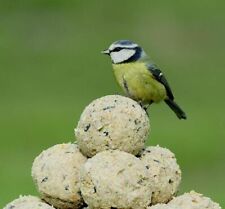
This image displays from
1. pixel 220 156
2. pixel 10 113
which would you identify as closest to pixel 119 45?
pixel 220 156

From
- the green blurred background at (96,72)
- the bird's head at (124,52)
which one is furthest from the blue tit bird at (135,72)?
the green blurred background at (96,72)

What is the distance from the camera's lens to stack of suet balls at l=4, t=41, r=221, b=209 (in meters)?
4.93

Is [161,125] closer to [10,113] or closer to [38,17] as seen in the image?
[10,113]

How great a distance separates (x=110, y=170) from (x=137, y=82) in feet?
3.20

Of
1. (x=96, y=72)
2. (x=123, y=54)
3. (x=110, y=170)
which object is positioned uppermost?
(x=123, y=54)

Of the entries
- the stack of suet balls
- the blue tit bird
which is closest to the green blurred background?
the blue tit bird

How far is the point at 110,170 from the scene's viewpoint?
16.2 ft

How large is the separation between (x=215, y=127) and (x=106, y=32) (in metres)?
6.37

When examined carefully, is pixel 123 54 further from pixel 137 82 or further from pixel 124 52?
pixel 137 82

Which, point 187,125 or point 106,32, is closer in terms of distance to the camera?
point 187,125

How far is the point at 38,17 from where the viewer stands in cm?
2269

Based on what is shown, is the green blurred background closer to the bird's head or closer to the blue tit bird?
the blue tit bird

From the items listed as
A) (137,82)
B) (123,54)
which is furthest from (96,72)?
(123,54)

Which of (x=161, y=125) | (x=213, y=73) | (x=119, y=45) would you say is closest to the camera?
(x=119, y=45)
